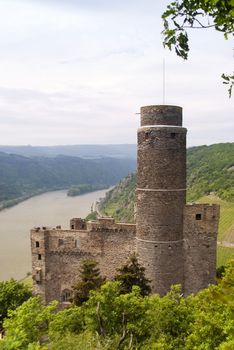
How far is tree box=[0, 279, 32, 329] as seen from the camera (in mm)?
23781

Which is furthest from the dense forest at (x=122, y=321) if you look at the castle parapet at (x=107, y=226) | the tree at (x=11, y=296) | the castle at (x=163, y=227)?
the tree at (x=11, y=296)

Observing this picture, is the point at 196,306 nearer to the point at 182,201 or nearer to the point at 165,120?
the point at 182,201

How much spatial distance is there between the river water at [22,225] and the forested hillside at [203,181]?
400 inches

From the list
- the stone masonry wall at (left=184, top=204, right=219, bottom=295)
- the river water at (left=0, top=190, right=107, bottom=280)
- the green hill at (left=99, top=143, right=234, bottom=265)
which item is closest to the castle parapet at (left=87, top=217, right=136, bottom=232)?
→ the stone masonry wall at (left=184, top=204, right=219, bottom=295)

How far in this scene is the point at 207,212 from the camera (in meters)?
20.2

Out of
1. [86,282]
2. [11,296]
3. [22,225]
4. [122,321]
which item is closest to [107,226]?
[86,282]

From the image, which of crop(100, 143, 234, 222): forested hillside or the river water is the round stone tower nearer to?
the river water

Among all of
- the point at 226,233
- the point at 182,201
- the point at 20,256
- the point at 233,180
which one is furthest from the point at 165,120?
the point at 233,180

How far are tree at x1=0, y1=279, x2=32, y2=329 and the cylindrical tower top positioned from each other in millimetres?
13765

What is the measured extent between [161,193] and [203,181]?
56.6 meters

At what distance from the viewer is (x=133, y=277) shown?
19016mm

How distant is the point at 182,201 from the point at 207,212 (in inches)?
65.8

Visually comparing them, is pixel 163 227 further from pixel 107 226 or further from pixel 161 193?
pixel 107 226

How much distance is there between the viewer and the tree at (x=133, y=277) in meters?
19.0
